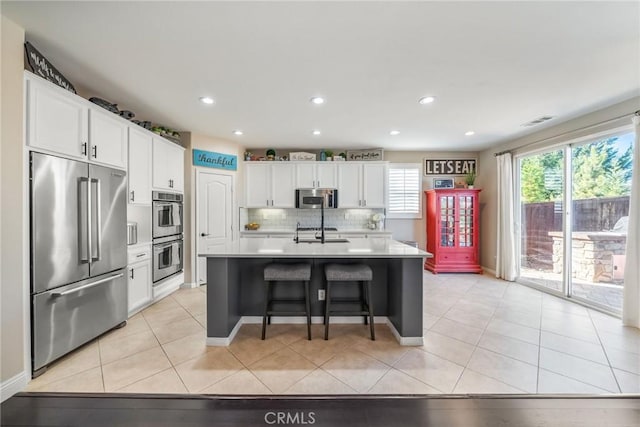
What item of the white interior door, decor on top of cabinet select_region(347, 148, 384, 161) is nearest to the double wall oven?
the white interior door

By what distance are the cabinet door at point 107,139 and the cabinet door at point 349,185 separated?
11.5 feet

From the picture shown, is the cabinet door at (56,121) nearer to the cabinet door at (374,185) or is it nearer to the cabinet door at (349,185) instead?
the cabinet door at (349,185)

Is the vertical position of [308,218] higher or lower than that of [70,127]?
lower

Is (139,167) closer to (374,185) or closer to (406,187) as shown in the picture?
(374,185)

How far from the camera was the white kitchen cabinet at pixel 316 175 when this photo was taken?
5.05 meters

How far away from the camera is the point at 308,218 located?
532cm

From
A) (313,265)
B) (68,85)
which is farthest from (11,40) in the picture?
(313,265)

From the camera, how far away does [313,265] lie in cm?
276

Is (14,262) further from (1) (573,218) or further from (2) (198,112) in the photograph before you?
(1) (573,218)

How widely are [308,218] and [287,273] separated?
9.75 ft

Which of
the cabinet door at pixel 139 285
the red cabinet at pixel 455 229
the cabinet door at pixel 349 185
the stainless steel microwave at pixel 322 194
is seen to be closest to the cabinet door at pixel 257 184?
the stainless steel microwave at pixel 322 194

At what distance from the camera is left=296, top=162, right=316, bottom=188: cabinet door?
199 inches

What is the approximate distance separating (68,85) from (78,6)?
3.23 ft

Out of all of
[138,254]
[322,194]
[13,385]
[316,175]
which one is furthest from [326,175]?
[13,385]
